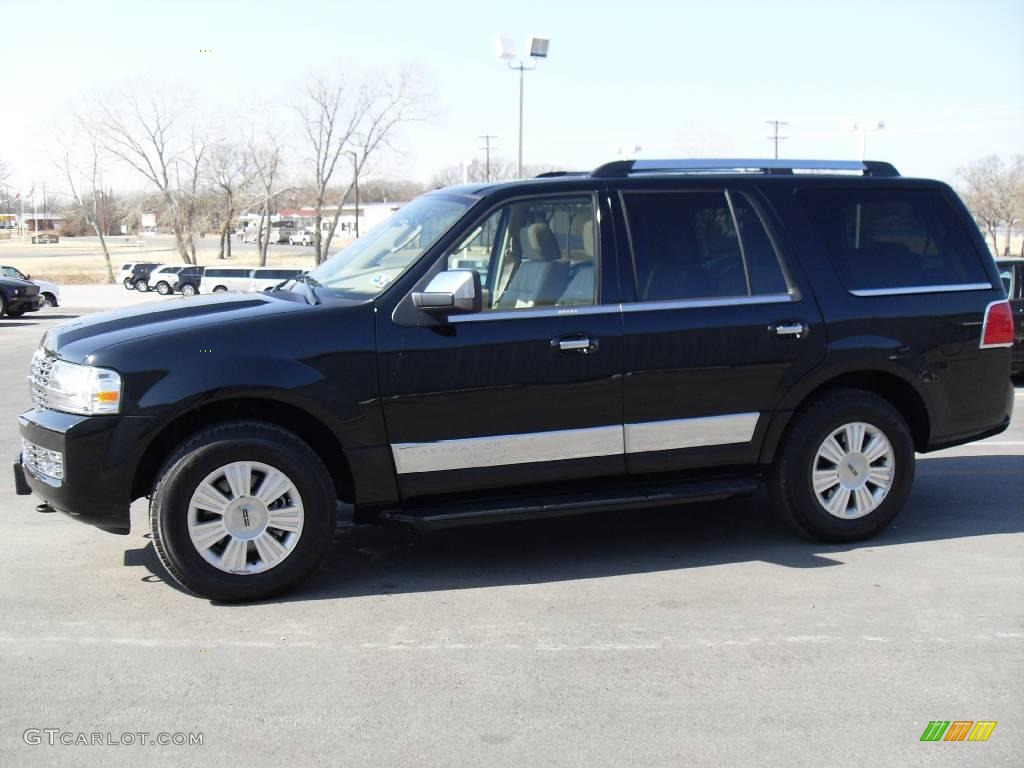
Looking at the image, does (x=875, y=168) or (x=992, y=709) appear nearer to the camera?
(x=992, y=709)

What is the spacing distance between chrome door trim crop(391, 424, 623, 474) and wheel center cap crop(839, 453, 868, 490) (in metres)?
1.33

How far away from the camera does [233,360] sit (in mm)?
4984

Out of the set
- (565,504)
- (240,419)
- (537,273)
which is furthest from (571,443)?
(240,419)

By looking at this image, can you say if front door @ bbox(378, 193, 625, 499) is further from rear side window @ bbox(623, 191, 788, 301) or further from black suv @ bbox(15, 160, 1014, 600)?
rear side window @ bbox(623, 191, 788, 301)

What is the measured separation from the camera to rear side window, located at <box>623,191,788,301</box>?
18.7 feet

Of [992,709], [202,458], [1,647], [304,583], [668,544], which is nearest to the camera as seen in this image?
[992,709]

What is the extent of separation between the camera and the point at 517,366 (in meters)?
5.36

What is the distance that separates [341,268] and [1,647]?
254 cm

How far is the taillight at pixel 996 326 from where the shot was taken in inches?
248

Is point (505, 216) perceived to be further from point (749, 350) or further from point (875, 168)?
point (875, 168)

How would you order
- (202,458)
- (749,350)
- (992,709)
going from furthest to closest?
(749,350) → (202,458) → (992,709)

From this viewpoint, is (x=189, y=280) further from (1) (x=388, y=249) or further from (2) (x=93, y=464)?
(2) (x=93, y=464)

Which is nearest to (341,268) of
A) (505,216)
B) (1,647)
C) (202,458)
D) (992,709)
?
(505,216)

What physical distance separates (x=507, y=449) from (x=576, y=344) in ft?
2.03
